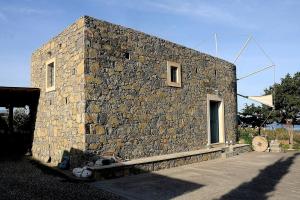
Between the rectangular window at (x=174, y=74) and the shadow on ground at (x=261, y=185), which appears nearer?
the shadow on ground at (x=261, y=185)

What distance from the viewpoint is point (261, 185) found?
22.5 feet

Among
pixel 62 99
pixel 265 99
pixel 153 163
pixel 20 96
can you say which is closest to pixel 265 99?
pixel 265 99

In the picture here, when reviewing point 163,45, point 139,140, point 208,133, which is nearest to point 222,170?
point 139,140

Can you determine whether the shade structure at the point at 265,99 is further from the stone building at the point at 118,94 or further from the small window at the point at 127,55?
the small window at the point at 127,55

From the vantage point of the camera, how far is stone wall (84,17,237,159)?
807cm

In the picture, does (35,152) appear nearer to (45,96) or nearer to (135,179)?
(45,96)

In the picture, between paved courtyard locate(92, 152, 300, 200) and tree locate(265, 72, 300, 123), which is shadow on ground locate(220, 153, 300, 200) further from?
tree locate(265, 72, 300, 123)

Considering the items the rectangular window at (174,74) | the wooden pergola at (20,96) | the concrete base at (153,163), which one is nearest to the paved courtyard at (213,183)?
the concrete base at (153,163)

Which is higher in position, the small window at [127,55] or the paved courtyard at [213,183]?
the small window at [127,55]

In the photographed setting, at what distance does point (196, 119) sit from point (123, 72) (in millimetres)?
3936

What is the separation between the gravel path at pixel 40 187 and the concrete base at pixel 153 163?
0.69 meters

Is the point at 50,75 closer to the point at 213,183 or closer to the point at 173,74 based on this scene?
the point at 173,74

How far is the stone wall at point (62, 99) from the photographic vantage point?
26.5 ft

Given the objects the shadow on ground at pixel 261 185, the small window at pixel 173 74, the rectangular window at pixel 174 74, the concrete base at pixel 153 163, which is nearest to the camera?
the shadow on ground at pixel 261 185
